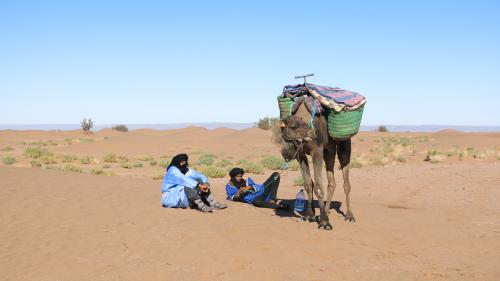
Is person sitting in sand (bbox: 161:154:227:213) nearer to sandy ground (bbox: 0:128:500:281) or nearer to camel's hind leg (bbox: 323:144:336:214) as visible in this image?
sandy ground (bbox: 0:128:500:281)

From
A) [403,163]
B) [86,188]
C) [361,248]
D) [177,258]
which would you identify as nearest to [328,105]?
[361,248]

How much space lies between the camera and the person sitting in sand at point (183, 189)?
9633 mm

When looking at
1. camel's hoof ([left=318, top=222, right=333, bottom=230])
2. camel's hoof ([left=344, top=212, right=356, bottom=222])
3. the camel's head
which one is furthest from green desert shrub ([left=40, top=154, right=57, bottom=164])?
camel's hoof ([left=318, top=222, right=333, bottom=230])

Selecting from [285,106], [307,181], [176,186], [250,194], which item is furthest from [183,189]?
[285,106]

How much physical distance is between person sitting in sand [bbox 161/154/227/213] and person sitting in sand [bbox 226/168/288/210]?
993 millimetres

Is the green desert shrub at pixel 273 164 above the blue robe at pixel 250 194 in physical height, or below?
below

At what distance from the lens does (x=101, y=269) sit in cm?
653

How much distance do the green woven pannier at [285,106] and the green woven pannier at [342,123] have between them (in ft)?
2.48

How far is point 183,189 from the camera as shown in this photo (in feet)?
32.1

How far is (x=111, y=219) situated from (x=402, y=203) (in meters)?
7.77

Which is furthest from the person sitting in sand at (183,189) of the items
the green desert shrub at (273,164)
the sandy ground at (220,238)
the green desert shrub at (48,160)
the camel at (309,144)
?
the green desert shrub at (48,160)

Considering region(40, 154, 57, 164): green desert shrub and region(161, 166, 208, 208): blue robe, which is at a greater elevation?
region(161, 166, 208, 208): blue robe

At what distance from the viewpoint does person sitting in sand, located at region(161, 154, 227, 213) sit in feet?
31.6

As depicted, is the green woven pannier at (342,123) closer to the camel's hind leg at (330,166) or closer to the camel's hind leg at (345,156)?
the camel's hind leg at (330,166)
